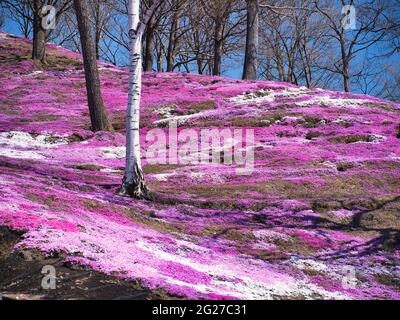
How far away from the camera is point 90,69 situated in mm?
18281

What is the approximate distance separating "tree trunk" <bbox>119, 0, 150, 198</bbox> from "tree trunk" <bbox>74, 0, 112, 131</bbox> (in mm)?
7920

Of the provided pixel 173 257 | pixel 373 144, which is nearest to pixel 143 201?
pixel 173 257

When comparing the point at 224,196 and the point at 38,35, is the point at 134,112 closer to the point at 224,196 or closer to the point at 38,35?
the point at 224,196

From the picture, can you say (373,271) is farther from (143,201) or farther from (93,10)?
(93,10)

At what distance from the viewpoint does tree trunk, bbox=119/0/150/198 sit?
10648mm

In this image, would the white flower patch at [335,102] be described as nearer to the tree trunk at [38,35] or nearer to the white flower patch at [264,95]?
the white flower patch at [264,95]

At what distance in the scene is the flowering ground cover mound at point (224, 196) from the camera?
637 centimetres

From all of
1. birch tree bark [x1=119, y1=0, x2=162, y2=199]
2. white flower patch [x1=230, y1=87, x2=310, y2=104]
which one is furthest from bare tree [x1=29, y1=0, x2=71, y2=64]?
birch tree bark [x1=119, y1=0, x2=162, y2=199]

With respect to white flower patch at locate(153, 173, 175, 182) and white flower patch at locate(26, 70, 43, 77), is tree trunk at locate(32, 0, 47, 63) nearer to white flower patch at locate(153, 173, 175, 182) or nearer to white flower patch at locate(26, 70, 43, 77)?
white flower patch at locate(26, 70, 43, 77)

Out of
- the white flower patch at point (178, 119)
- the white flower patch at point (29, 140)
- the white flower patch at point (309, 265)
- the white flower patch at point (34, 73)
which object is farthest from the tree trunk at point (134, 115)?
the white flower patch at point (34, 73)

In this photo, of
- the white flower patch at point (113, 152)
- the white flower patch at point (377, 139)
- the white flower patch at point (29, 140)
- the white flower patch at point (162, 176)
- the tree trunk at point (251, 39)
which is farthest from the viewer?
the tree trunk at point (251, 39)

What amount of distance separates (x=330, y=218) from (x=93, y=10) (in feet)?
139

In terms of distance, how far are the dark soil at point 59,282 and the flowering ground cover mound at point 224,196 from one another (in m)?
0.15

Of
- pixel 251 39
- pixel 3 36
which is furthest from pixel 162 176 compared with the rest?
pixel 3 36
